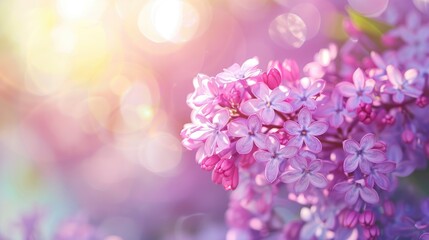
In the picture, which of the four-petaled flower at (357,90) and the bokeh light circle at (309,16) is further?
the bokeh light circle at (309,16)

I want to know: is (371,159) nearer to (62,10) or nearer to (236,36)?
(236,36)

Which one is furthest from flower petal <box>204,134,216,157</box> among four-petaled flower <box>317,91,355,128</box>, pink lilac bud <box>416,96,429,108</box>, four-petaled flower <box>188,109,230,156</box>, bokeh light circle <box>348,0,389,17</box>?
bokeh light circle <box>348,0,389,17</box>

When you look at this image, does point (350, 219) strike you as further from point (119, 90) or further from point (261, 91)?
point (119, 90)

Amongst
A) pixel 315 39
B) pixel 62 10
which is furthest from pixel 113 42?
pixel 315 39

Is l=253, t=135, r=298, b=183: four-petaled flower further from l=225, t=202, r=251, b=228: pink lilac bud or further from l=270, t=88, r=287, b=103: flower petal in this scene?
l=225, t=202, r=251, b=228: pink lilac bud

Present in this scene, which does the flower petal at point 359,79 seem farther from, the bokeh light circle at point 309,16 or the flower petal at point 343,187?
the bokeh light circle at point 309,16

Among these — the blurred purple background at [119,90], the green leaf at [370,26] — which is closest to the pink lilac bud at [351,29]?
the green leaf at [370,26]
